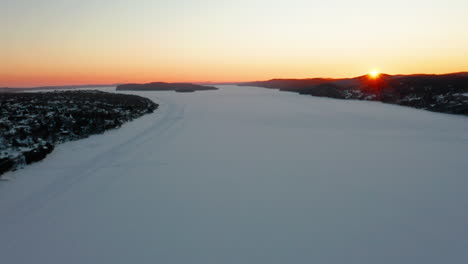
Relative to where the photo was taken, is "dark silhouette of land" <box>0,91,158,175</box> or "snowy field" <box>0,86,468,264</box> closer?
"snowy field" <box>0,86,468,264</box>

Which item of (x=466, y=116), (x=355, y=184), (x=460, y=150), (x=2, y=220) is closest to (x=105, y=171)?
(x=2, y=220)

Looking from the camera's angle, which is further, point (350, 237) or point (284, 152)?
point (284, 152)

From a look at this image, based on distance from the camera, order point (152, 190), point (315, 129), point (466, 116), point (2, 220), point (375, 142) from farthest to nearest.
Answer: point (466, 116), point (315, 129), point (375, 142), point (152, 190), point (2, 220)

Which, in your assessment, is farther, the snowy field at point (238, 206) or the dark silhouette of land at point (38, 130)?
the dark silhouette of land at point (38, 130)

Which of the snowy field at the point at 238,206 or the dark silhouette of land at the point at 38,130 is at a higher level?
the dark silhouette of land at the point at 38,130

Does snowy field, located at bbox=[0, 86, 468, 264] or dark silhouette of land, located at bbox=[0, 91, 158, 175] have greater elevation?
dark silhouette of land, located at bbox=[0, 91, 158, 175]

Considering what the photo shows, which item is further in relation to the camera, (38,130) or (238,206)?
(38,130)

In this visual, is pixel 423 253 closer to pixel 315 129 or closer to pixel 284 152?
pixel 284 152

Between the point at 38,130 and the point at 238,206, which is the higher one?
the point at 38,130
